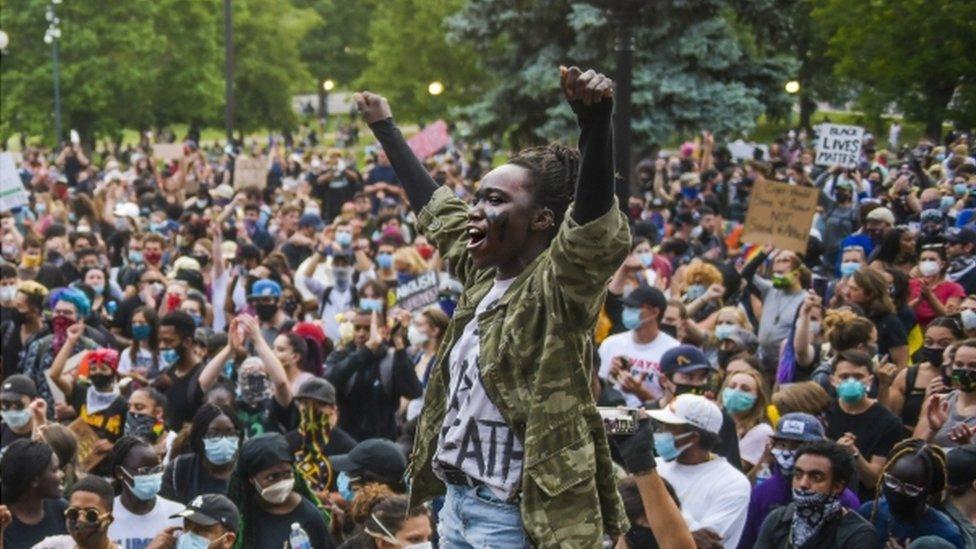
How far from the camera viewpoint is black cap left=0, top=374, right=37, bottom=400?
31.6ft

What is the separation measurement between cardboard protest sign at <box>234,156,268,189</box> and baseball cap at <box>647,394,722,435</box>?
1774cm

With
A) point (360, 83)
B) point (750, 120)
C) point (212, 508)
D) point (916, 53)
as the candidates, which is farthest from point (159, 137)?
point (212, 508)

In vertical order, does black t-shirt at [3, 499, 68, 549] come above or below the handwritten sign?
above

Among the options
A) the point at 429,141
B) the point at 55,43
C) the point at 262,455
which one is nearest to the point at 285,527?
the point at 262,455

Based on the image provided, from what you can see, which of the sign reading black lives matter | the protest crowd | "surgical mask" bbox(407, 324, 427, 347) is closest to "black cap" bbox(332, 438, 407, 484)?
the protest crowd

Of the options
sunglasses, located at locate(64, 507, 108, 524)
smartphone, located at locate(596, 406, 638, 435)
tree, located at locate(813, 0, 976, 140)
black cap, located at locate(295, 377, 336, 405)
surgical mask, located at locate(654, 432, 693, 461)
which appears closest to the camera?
smartphone, located at locate(596, 406, 638, 435)

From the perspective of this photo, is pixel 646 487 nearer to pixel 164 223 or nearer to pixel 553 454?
pixel 553 454

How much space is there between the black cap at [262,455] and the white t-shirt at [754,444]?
8.64 ft

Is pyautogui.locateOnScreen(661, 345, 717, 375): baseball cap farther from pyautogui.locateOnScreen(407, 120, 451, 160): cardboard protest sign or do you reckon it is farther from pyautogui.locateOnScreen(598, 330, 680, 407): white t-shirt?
pyautogui.locateOnScreen(407, 120, 451, 160): cardboard protest sign

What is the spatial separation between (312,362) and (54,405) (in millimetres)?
1851

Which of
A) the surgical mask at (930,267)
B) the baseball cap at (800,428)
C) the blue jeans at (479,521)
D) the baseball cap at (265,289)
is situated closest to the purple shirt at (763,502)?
the baseball cap at (800,428)

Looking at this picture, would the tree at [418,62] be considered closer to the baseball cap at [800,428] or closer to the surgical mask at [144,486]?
the surgical mask at [144,486]

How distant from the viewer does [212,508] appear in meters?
6.68

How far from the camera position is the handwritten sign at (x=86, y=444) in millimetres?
9218
